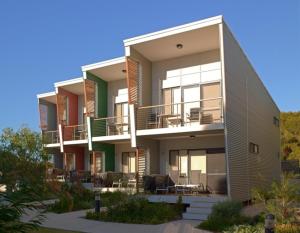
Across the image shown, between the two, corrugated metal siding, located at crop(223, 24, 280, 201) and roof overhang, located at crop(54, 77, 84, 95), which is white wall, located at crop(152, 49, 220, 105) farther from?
roof overhang, located at crop(54, 77, 84, 95)

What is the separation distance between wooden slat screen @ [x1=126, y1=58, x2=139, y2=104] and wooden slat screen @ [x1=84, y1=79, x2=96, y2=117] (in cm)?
393

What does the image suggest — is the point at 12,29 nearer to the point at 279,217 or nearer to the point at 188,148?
the point at 188,148

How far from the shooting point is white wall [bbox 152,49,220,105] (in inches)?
785

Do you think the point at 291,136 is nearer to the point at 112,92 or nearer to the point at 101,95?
the point at 112,92

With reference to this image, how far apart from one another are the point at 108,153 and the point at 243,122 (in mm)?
8549

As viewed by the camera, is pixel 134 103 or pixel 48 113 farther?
pixel 48 113

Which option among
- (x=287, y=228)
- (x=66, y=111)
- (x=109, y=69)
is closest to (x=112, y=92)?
(x=109, y=69)

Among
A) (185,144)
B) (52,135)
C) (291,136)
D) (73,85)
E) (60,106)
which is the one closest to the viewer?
(185,144)

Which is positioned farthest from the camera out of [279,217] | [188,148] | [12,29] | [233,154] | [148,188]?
[188,148]

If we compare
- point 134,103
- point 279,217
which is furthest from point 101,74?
point 279,217

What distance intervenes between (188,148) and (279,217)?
997 cm

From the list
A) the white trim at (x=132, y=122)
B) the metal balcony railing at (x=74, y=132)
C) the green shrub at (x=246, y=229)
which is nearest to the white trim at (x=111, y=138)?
the white trim at (x=132, y=122)

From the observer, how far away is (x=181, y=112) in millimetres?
20281

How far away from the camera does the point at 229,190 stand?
52.5 feet
